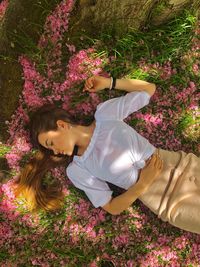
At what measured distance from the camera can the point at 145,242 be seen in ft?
15.9

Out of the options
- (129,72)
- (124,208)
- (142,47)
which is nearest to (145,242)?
(124,208)

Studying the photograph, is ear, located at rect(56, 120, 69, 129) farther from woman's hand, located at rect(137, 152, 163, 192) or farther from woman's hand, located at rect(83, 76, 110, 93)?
woman's hand, located at rect(137, 152, 163, 192)

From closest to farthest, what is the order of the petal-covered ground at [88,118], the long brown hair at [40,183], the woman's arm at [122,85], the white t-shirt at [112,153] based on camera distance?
1. the white t-shirt at [112,153]
2. the woman's arm at [122,85]
3. the long brown hair at [40,183]
4. the petal-covered ground at [88,118]

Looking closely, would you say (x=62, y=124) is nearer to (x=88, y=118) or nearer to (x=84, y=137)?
(x=84, y=137)

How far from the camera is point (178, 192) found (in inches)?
170

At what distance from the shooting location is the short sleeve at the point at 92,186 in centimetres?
447

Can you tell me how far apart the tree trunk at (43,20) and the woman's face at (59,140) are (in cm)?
92

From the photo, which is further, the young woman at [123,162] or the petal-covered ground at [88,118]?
the petal-covered ground at [88,118]

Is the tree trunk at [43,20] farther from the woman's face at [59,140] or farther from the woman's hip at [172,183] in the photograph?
A: the woman's hip at [172,183]

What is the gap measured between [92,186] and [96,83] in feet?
3.98

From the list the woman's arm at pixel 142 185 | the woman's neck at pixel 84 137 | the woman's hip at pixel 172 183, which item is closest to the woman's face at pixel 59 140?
the woman's neck at pixel 84 137

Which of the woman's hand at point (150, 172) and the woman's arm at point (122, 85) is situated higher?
the woman's arm at point (122, 85)

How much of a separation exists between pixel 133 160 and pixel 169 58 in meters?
1.43

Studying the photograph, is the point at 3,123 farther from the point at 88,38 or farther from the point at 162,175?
the point at 162,175
